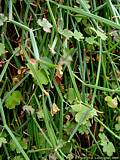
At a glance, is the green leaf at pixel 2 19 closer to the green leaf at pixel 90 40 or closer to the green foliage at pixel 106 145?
the green leaf at pixel 90 40

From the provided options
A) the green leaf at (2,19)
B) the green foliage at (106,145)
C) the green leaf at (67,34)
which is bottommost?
the green foliage at (106,145)

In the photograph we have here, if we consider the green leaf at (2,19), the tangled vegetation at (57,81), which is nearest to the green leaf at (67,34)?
the tangled vegetation at (57,81)

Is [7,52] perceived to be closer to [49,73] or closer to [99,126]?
[49,73]

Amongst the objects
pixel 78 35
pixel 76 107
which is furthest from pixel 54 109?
pixel 78 35

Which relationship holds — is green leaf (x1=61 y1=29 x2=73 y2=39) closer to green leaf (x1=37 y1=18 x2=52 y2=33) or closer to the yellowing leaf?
green leaf (x1=37 y1=18 x2=52 y2=33)

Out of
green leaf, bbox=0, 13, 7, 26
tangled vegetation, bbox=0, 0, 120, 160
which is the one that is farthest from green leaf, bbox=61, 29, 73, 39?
green leaf, bbox=0, 13, 7, 26

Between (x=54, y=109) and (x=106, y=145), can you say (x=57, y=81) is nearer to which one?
(x=54, y=109)

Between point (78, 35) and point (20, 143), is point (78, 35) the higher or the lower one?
the higher one

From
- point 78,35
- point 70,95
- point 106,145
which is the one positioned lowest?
point 106,145
